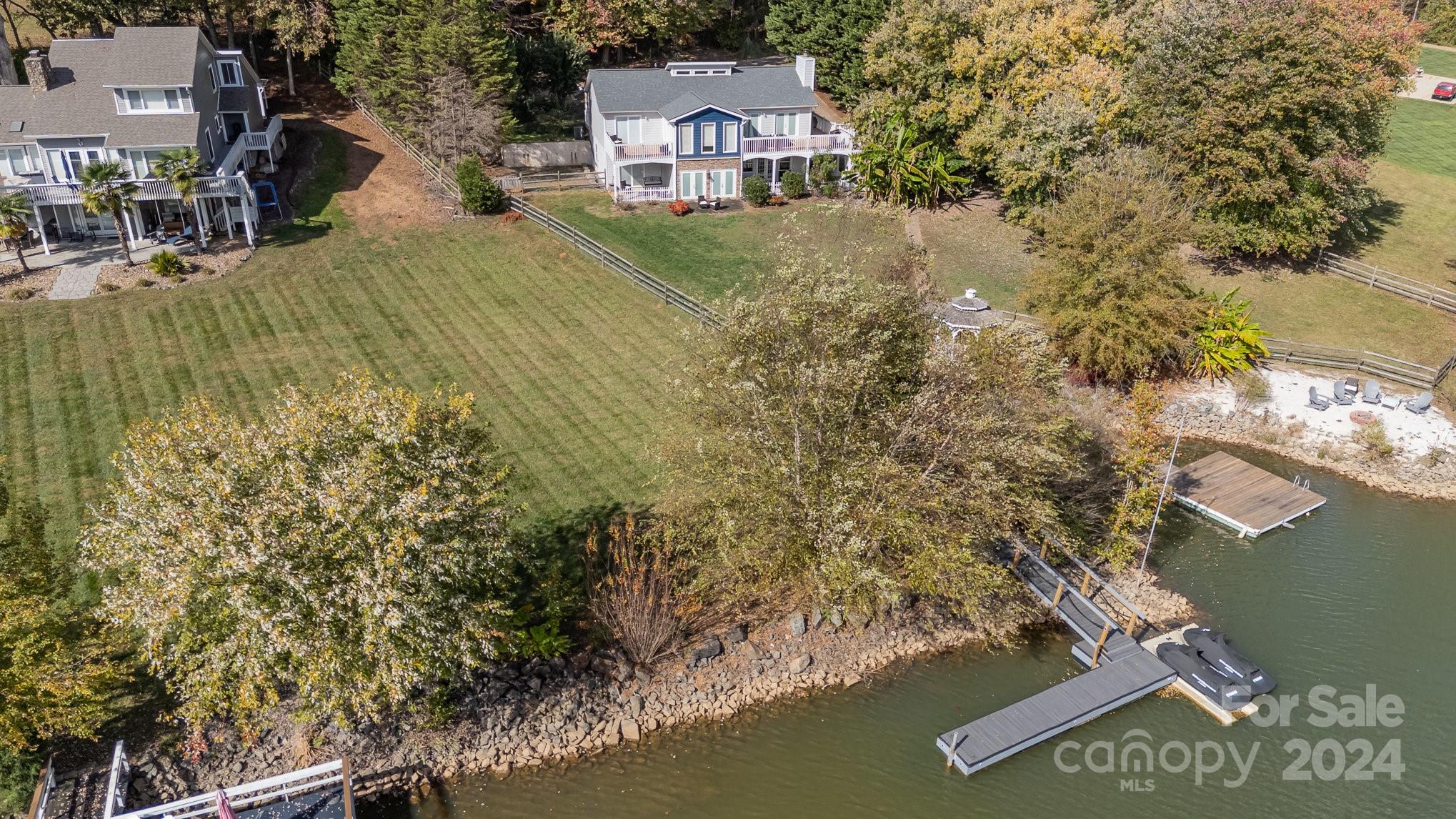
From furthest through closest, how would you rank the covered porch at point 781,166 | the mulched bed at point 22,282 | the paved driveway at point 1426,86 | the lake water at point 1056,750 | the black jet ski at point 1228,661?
the paved driveway at point 1426,86, the covered porch at point 781,166, the mulched bed at point 22,282, the black jet ski at point 1228,661, the lake water at point 1056,750

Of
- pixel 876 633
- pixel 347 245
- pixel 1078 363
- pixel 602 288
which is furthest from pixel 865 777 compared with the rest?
pixel 347 245

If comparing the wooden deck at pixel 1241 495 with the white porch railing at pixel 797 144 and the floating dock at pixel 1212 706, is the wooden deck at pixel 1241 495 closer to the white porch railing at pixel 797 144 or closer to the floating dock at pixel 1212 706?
the floating dock at pixel 1212 706

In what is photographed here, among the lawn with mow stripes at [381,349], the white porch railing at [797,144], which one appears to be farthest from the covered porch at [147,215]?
the white porch railing at [797,144]

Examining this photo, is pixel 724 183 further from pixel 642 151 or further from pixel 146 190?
pixel 146 190

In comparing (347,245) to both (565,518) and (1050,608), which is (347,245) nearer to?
(565,518)

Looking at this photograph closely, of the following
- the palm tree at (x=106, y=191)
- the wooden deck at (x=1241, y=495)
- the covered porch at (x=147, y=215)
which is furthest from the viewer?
the covered porch at (x=147, y=215)

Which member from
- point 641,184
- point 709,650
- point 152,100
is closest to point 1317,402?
point 709,650
